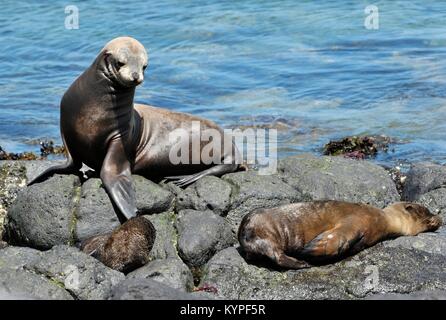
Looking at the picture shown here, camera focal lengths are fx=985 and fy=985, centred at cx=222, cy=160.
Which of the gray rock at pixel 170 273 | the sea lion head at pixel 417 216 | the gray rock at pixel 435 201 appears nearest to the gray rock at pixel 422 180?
the gray rock at pixel 435 201

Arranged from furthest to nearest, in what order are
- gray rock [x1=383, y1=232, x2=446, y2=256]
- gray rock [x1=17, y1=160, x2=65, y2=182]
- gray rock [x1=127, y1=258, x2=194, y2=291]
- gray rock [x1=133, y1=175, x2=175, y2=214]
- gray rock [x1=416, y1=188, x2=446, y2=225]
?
gray rock [x1=17, y1=160, x2=65, y2=182], gray rock [x1=416, y1=188, x2=446, y2=225], gray rock [x1=133, y1=175, x2=175, y2=214], gray rock [x1=383, y1=232, x2=446, y2=256], gray rock [x1=127, y1=258, x2=194, y2=291]

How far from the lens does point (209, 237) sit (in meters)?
8.42

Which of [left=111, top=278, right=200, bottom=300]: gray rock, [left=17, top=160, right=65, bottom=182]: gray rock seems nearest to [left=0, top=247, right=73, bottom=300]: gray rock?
[left=111, top=278, right=200, bottom=300]: gray rock

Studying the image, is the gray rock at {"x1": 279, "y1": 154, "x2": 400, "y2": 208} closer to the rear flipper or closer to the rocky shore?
the rocky shore

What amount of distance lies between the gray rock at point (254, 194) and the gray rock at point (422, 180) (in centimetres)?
159

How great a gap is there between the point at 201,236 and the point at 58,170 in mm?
1646

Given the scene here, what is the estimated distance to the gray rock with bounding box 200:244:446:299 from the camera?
25.2ft

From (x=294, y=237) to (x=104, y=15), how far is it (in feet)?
56.9

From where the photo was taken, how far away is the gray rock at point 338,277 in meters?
7.68

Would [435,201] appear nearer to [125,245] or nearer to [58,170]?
[125,245]

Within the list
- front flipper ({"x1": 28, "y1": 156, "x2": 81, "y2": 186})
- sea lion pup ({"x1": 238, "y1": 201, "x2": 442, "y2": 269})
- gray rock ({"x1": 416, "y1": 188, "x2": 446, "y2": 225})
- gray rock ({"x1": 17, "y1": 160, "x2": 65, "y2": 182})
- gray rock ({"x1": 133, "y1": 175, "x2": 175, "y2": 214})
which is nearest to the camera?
sea lion pup ({"x1": 238, "y1": 201, "x2": 442, "y2": 269})

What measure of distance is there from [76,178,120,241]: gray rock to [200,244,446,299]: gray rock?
3.53 ft

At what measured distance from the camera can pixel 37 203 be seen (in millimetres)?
8734

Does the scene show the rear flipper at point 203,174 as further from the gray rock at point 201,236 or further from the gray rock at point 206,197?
the gray rock at point 201,236
